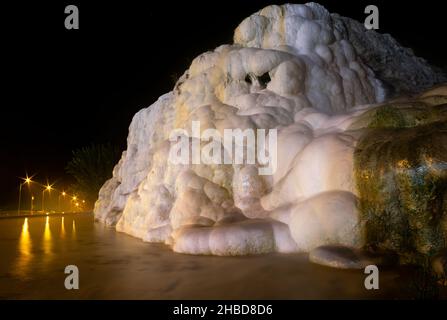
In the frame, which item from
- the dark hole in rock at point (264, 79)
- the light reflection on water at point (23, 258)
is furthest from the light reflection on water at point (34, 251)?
the dark hole in rock at point (264, 79)

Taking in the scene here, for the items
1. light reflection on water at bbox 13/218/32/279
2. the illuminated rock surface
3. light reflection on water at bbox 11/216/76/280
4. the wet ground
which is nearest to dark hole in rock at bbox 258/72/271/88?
the illuminated rock surface

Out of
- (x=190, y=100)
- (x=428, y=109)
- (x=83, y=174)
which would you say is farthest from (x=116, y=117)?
(x=428, y=109)

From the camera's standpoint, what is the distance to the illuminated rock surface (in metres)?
6.30

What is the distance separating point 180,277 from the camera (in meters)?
5.26

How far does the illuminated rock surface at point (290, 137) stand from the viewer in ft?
20.7

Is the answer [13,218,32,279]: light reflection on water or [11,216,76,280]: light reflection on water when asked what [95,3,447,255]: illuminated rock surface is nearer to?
[11,216,76,280]: light reflection on water

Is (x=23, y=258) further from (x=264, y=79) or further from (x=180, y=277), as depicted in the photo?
(x=264, y=79)

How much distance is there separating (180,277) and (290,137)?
170 inches

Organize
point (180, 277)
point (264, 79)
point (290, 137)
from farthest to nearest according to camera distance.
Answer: point (264, 79) < point (290, 137) < point (180, 277)

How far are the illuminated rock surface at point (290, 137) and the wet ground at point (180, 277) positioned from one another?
0.67 metres

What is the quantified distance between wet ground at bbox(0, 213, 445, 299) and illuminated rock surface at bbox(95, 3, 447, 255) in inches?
26.3

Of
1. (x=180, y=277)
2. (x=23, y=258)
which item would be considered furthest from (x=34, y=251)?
(x=180, y=277)

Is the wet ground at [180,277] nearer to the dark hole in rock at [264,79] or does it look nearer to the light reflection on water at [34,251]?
the light reflection on water at [34,251]
